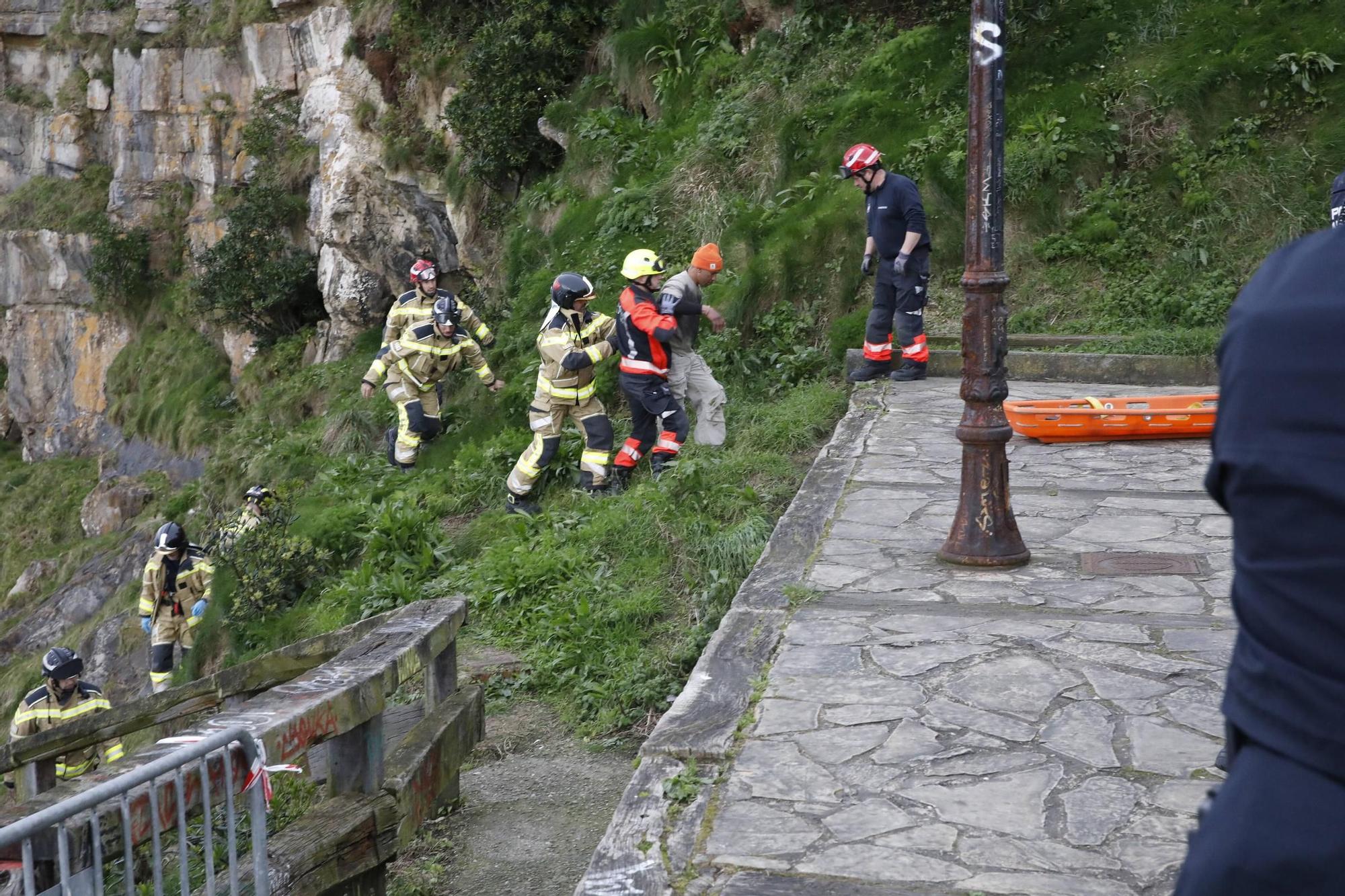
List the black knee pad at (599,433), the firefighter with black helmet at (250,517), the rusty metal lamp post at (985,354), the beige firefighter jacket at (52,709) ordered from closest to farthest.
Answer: the rusty metal lamp post at (985,354) → the beige firefighter jacket at (52,709) → the black knee pad at (599,433) → the firefighter with black helmet at (250,517)

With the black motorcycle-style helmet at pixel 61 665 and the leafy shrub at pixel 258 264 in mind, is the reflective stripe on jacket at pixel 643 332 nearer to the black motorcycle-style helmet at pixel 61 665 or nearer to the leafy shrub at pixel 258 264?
the black motorcycle-style helmet at pixel 61 665

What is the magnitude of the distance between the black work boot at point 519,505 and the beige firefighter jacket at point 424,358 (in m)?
2.74

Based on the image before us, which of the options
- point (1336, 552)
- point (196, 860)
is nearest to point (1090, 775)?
point (1336, 552)

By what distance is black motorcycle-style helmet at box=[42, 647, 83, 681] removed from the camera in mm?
11109

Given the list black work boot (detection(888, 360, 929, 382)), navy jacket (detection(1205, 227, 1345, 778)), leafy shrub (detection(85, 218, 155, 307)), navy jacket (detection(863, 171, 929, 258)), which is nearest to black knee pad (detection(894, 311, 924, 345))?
black work boot (detection(888, 360, 929, 382))

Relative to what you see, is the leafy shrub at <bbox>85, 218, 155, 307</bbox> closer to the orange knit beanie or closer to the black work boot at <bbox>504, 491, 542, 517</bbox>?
the black work boot at <bbox>504, 491, 542, 517</bbox>

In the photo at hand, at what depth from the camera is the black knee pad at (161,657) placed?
13.5 m

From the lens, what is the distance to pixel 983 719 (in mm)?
4695

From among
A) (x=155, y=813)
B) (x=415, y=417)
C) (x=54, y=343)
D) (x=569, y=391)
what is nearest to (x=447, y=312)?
(x=415, y=417)

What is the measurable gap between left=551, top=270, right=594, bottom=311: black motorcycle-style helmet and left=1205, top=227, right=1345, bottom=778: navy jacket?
30.6ft

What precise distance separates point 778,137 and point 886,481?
313 inches

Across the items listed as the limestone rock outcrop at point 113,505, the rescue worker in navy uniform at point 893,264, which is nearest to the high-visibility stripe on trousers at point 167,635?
the rescue worker in navy uniform at point 893,264

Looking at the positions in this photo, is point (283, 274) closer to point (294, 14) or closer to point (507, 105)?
point (294, 14)

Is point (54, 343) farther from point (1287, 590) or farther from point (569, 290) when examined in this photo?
point (1287, 590)
